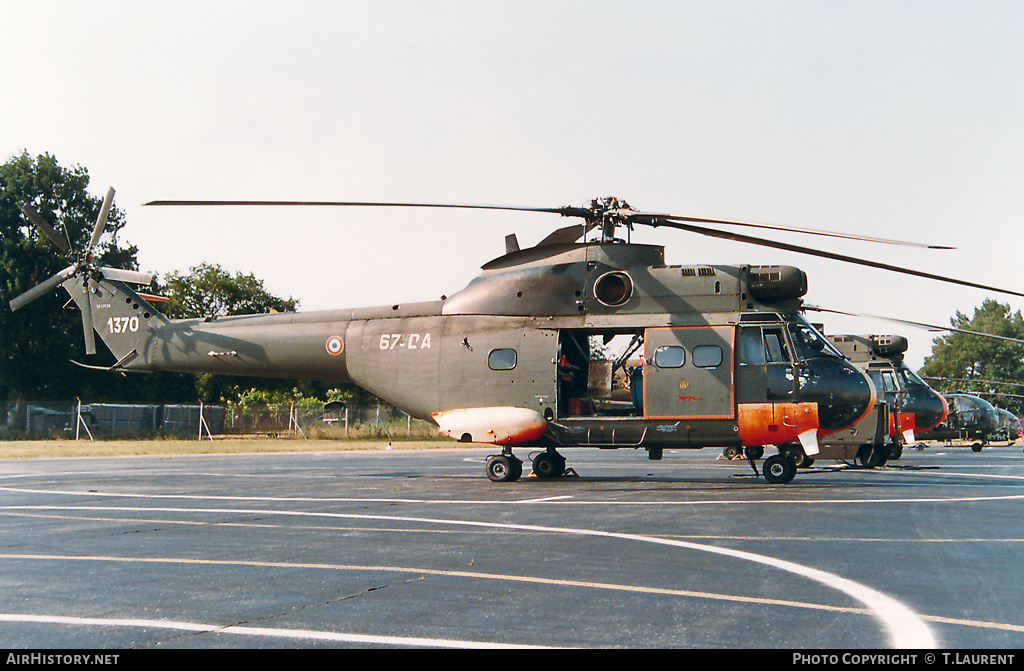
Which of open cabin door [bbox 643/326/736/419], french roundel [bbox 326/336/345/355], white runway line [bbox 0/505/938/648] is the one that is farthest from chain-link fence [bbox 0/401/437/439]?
white runway line [bbox 0/505/938/648]

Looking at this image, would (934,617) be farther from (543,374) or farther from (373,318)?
(373,318)

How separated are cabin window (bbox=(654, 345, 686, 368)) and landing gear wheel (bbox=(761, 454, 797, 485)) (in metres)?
2.62

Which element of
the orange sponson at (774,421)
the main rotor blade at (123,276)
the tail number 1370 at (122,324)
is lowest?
the orange sponson at (774,421)

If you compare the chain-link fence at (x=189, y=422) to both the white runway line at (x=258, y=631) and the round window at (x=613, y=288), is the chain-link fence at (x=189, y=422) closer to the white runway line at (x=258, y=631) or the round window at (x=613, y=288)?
the round window at (x=613, y=288)

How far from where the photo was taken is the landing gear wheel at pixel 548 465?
61.9ft

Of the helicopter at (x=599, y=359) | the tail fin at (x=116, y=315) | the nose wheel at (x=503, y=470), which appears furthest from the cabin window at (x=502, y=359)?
the tail fin at (x=116, y=315)

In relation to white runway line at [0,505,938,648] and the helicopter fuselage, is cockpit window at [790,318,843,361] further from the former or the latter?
white runway line at [0,505,938,648]

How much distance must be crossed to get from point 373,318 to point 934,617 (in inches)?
600

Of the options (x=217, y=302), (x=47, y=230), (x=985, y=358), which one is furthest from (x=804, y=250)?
(x=985, y=358)

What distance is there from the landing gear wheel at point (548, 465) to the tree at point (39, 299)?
47.6m

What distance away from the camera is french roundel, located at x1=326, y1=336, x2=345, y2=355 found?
64.3 feet

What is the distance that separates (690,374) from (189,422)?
136 ft

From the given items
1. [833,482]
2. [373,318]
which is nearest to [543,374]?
[373,318]

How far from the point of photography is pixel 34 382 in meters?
57.4
